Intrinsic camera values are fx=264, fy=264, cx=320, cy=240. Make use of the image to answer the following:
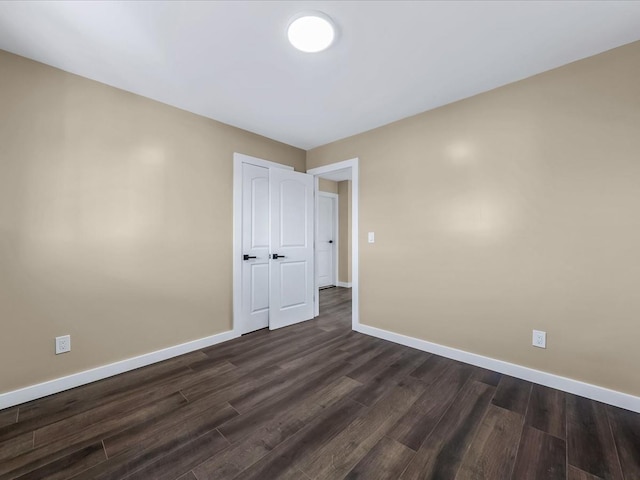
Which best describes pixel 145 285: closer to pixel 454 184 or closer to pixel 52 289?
pixel 52 289

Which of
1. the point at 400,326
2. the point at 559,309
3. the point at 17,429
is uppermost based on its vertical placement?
the point at 559,309

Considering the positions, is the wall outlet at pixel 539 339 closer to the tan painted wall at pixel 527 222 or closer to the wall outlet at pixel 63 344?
the tan painted wall at pixel 527 222

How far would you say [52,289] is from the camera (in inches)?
79.5

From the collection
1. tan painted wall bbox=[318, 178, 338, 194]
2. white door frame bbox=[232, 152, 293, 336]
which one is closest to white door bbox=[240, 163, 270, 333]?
white door frame bbox=[232, 152, 293, 336]

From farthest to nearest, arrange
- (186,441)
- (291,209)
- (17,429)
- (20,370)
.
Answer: (291,209)
(20,370)
(17,429)
(186,441)

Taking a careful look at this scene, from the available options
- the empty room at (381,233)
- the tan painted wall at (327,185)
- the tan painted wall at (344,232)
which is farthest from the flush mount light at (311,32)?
the tan painted wall at (344,232)

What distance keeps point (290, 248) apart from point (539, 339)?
272 centimetres

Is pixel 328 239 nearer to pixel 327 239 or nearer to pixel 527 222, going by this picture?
pixel 327 239

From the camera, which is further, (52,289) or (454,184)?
(454,184)

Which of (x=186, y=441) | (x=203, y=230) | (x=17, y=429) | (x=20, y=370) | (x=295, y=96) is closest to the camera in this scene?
(x=186, y=441)

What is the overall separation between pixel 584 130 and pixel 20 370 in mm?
4447

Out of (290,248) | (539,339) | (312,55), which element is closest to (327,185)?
(290,248)

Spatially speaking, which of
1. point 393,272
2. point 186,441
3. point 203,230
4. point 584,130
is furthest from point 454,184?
point 186,441

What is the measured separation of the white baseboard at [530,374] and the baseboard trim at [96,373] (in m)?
2.11
